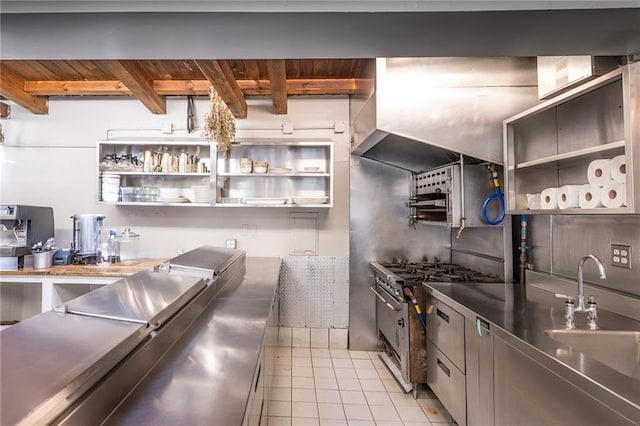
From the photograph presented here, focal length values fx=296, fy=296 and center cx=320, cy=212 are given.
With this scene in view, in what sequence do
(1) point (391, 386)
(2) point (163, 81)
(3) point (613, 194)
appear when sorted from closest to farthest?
(3) point (613, 194) < (1) point (391, 386) < (2) point (163, 81)

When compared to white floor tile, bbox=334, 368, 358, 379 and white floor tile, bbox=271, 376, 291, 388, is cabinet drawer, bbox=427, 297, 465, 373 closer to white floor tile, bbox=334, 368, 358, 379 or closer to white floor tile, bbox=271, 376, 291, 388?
white floor tile, bbox=334, 368, 358, 379

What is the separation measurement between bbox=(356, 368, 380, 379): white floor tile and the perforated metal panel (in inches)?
23.9

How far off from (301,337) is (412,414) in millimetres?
1515

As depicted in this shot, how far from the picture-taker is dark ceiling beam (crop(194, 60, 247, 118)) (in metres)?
2.38

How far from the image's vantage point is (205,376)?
1039 millimetres

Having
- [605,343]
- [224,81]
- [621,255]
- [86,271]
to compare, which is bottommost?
[605,343]

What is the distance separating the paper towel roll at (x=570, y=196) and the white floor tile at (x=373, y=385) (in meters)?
1.99

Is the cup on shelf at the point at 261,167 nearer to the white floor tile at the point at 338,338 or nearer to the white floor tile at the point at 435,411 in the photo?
the white floor tile at the point at 338,338

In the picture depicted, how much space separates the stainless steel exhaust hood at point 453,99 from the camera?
226 centimetres

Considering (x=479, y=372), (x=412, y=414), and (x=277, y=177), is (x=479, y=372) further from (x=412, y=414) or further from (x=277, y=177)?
(x=277, y=177)

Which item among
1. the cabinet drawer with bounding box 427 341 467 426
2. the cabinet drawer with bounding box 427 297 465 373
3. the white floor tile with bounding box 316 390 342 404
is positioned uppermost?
the cabinet drawer with bounding box 427 297 465 373

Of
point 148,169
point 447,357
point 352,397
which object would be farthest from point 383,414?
point 148,169

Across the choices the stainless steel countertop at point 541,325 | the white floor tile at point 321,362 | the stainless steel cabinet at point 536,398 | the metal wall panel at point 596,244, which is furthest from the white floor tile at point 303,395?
the metal wall panel at point 596,244

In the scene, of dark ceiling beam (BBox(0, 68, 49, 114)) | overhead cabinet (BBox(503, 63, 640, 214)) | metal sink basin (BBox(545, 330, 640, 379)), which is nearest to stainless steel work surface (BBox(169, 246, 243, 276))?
metal sink basin (BBox(545, 330, 640, 379))
